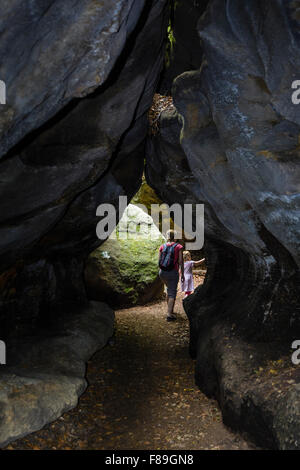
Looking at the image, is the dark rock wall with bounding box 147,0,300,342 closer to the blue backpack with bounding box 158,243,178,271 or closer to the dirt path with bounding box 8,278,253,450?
the dirt path with bounding box 8,278,253,450

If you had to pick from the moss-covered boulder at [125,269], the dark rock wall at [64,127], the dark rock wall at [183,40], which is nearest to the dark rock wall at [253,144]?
the dark rock wall at [183,40]

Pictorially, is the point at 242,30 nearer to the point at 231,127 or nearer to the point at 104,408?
the point at 231,127

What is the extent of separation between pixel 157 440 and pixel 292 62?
514 cm

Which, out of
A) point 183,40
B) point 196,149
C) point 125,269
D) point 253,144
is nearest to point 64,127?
point 196,149

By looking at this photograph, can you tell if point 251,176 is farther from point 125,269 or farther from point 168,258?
point 125,269

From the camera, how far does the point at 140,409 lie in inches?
221

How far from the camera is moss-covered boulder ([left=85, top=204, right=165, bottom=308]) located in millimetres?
12484

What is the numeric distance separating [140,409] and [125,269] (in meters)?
7.30

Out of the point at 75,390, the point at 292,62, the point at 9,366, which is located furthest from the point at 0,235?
the point at 292,62

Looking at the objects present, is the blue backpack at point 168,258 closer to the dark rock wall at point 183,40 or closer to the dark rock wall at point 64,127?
the dark rock wall at point 64,127

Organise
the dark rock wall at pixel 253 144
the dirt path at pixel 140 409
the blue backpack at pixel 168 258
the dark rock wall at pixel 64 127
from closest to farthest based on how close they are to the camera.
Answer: the dark rock wall at pixel 64 127 → the dark rock wall at pixel 253 144 → the dirt path at pixel 140 409 → the blue backpack at pixel 168 258

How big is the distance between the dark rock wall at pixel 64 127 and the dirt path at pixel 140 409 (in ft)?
8.66

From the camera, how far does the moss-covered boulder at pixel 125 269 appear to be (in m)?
12.5

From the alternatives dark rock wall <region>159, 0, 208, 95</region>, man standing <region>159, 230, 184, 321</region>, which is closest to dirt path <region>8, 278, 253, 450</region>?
man standing <region>159, 230, 184, 321</region>
